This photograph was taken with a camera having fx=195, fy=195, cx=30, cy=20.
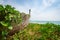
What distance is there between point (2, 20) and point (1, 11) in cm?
25

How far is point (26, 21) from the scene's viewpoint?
5855 millimetres

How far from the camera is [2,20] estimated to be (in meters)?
5.28

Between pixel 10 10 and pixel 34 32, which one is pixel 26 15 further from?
pixel 34 32

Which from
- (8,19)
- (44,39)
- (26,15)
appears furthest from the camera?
(44,39)

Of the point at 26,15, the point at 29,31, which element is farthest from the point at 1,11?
the point at 29,31

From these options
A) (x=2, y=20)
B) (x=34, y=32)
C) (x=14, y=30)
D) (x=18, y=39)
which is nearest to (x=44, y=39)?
(x=34, y=32)

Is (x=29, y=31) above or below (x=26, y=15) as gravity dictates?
below

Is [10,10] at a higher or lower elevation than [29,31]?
higher

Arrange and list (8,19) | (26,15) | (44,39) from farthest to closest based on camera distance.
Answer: (44,39) < (26,15) < (8,19)

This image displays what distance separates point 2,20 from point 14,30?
48 centimetres

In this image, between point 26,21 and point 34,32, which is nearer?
point 26,21

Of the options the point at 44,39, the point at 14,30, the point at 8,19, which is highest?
the point at 8,19

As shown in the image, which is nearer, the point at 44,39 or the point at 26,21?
the point at 26,21

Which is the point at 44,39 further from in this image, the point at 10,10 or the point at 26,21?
the point at 10,10
